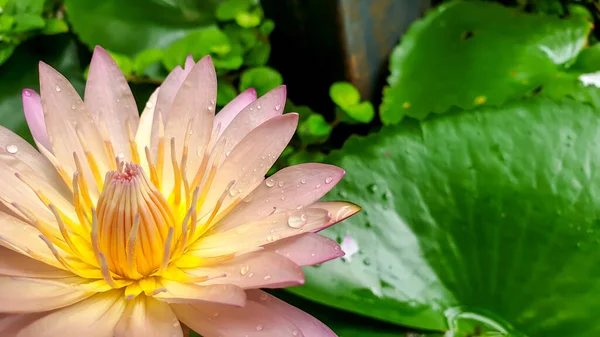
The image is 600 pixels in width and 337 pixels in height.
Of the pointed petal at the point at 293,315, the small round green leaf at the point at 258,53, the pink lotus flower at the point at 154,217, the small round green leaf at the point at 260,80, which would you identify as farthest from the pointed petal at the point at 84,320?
the small round green leaf at the point at 258,53

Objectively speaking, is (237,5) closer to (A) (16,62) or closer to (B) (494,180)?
(A) (16,62)

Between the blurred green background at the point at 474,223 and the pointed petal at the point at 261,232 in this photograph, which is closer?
the pointed petal at the point at 261,232

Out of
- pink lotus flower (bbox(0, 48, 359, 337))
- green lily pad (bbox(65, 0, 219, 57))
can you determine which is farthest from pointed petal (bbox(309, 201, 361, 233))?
green lily pad (bbox(65, 0, 219, 57))

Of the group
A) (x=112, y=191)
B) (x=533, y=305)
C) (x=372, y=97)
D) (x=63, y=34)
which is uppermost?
(x=63, y=34)

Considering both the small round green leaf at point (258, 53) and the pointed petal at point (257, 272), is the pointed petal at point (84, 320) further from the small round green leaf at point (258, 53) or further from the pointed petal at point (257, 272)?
the small round green leaf at point (258, 53)

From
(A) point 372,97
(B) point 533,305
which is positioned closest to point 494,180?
(B) point 533,305

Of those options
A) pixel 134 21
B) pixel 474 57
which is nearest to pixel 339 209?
pixel 474 57

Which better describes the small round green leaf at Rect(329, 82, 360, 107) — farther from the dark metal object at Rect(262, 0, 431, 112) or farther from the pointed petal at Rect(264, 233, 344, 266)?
the pointed petal at Rect(264, 233, 344, 266)
